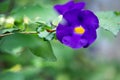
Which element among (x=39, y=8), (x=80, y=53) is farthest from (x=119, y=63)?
(x=39, y=8)

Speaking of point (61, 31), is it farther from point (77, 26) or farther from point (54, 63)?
point (54, 63)

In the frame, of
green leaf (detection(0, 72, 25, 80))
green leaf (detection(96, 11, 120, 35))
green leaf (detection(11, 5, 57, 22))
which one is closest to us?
green leaf (detection(96, 11, 120, 35))

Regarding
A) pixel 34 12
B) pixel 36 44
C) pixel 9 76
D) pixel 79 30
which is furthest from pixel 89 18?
pixel 9 76

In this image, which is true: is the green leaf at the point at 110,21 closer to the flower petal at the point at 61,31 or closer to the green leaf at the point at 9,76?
the flower petal at the point at 61,31

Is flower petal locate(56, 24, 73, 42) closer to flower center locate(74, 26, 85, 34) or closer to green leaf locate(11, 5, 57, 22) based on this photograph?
flower center locate(74, 26, 85, 34)

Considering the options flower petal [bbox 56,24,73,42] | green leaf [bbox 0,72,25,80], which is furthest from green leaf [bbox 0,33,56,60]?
green leaf [bbox 0,72,25,80]

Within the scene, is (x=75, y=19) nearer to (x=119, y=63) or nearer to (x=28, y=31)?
(x=28, y=31)
